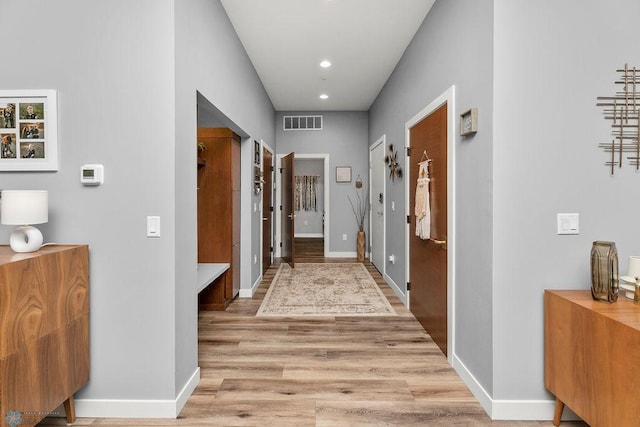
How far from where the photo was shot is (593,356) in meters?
1.57

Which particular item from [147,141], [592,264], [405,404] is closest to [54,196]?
[147,141]

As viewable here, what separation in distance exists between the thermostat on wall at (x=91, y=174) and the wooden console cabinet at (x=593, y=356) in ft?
8.46

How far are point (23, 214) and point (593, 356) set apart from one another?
2765mm

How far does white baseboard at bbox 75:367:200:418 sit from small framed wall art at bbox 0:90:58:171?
136 cm

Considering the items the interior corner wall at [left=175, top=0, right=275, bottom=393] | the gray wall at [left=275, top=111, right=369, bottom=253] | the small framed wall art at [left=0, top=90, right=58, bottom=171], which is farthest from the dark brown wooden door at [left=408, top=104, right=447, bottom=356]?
the gray wall at [left=275, top=111, right=369, bottom=253]

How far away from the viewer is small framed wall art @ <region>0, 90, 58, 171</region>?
6.25 feet

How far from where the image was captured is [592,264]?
68.5 inches

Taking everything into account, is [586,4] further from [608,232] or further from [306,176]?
[306,176]

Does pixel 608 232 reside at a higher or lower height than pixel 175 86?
lower

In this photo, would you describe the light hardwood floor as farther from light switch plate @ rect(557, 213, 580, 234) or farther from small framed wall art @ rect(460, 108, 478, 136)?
small framed wall art @ rect(460, 108, 478, 136)

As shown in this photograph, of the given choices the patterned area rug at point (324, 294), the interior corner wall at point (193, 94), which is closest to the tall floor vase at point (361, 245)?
the patterned area rug at point (324, 294)

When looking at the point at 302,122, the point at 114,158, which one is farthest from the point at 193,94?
the point at 302,122

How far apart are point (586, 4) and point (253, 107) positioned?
338 cm

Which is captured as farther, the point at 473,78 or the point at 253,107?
the point at 253,107
